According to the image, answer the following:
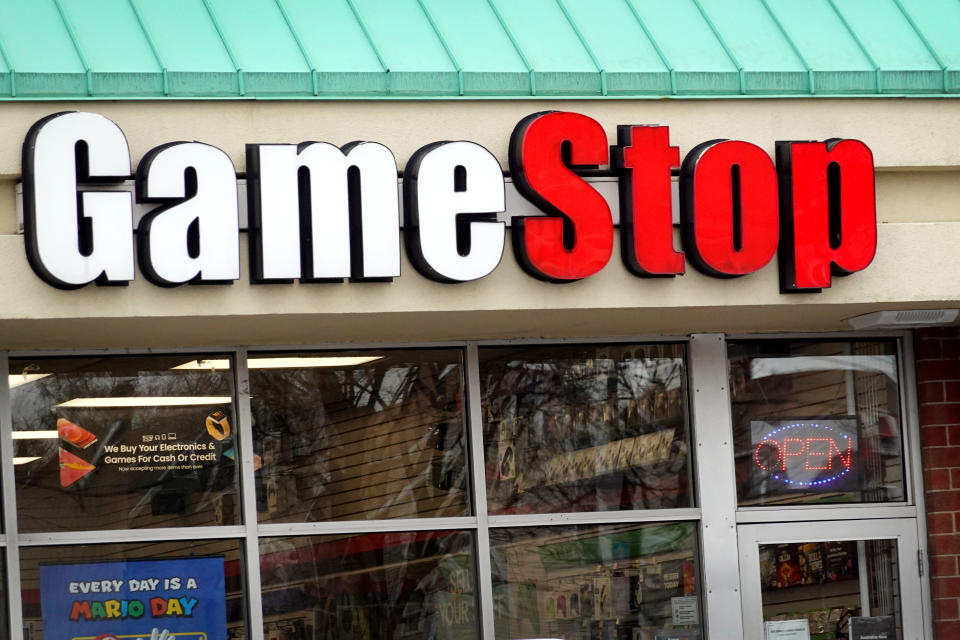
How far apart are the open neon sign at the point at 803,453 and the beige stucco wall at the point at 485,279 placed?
865mm

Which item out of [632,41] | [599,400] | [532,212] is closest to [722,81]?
[632,41]

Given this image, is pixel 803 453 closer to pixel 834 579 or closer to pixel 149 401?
pixel 834 579

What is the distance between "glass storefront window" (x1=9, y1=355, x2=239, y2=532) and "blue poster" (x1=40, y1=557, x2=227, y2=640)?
0.89 ft

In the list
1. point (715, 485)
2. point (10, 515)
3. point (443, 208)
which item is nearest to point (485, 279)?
point (443, 208)

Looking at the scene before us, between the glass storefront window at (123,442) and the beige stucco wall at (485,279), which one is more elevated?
the beige stucco wall at (485,279)

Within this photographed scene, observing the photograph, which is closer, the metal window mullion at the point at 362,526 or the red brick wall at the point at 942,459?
the metal window mullion at the point at 362,526

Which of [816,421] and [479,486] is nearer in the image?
[479,486]

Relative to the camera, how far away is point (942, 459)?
8555 mm

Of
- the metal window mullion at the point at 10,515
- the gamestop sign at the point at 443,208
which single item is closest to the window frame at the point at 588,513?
the metal window mullion at the point at 10,515

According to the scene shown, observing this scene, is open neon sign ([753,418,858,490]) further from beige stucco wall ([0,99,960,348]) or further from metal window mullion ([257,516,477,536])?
metal window mullion ([257,516,477,536])

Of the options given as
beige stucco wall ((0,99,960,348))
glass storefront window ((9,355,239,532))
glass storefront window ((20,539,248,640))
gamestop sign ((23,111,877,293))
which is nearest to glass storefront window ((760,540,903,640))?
beige stucco wall ((0,99,960,348))

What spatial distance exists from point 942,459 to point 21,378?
20.0 ft

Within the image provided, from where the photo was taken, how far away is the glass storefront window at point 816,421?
336 inches

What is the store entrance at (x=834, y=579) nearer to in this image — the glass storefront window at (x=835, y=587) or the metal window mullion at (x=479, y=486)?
the glass storefront window at (x=835, y=587)
